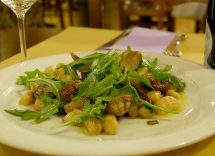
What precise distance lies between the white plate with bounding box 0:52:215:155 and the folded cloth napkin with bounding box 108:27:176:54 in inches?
11.8

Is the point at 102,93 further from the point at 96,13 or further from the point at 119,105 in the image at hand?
the point at 96,13

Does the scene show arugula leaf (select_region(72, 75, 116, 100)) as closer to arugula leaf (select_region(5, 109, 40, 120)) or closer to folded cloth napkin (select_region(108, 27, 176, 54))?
arugula leaf (select_region(5, 109, 40, 120))

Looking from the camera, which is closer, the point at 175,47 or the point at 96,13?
the point at 175,47

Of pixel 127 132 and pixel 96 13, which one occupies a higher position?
pixel 96 13

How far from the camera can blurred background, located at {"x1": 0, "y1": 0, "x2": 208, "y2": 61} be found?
125 cm

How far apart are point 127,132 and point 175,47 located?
0.50 m

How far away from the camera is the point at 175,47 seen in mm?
967

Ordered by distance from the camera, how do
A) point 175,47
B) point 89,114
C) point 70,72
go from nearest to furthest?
point 89,114, point 70,72, point 175,47

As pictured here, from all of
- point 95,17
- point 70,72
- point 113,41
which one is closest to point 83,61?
point 70,72

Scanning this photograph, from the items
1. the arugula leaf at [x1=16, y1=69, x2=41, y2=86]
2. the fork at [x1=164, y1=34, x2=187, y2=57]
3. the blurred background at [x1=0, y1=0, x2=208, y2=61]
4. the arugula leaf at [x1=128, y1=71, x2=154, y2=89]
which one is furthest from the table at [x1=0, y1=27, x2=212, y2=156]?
the arugula leaf at [x1=128, y1=71, x2=154, y2=89]

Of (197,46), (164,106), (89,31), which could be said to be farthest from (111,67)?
(89,31)

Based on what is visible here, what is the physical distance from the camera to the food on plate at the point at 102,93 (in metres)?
0.52

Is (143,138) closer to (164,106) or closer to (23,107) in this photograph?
(164,106)

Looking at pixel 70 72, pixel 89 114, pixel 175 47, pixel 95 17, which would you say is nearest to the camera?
pixel 89 114
